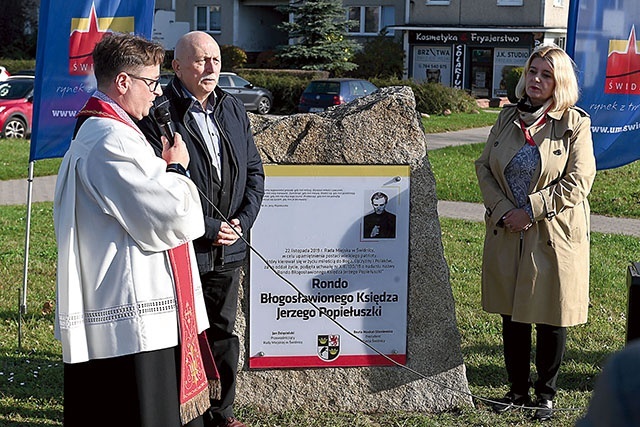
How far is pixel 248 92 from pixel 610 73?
2373 cm

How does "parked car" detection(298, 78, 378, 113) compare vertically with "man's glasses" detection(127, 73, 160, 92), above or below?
below

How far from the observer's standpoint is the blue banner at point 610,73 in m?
6.48

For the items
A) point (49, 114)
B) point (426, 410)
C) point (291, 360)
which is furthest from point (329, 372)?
point (49, 114)

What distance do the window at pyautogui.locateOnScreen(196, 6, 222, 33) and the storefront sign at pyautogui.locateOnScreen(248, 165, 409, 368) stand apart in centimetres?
4262

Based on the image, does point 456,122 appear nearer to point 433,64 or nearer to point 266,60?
point 433,64

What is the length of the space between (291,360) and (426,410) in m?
0.86

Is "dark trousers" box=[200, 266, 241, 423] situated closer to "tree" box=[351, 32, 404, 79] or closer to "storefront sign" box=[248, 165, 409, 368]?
"storefront sign" box=[248, 165, 409, 368]

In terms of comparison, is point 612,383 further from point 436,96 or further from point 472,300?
point 436,96

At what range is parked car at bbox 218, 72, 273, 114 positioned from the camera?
29469 mm

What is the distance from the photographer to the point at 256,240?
5363 millimetres

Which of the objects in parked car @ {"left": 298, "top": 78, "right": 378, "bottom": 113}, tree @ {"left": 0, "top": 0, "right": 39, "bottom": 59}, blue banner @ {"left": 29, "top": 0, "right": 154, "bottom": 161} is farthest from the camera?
tree @ {"left": 0, "top": 0, "right": 39, "bottom": 59}

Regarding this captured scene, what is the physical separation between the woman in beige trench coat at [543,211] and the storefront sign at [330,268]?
586 mm

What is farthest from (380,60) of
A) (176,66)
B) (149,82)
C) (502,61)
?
(149,82)

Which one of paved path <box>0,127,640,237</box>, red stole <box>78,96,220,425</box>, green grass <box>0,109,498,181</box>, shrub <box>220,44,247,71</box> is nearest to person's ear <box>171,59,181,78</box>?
red stole <box>78,96,220,425</box>
